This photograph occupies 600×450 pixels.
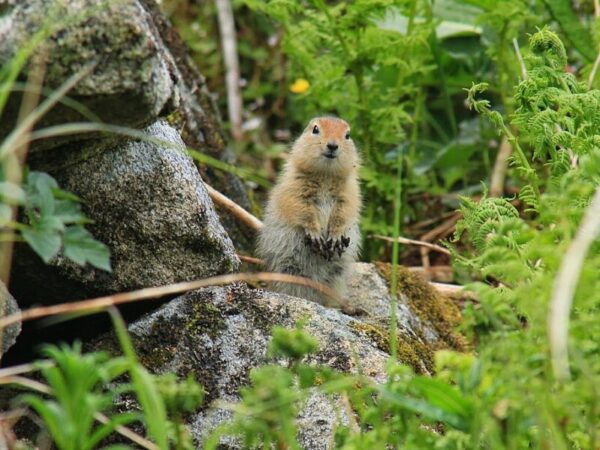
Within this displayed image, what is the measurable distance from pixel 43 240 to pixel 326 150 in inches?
131

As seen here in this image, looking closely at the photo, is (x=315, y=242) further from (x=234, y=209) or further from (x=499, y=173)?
(x=499, y=173)

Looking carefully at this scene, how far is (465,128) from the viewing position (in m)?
8.59

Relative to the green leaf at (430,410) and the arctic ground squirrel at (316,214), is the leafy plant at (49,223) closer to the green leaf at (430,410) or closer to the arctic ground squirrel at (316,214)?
the green leaf at (430,410)

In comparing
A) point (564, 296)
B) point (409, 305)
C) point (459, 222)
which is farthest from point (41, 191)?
point (409, 305)

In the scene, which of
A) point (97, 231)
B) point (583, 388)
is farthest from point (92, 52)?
point (583, 388)

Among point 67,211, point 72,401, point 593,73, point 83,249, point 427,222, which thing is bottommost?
point 427,222

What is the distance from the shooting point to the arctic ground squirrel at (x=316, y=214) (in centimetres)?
597

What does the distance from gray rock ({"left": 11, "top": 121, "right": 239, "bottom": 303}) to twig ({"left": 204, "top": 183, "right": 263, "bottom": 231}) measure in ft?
3.99

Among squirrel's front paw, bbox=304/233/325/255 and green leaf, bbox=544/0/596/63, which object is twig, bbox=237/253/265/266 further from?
green leaf, bbox=544/0/596/63

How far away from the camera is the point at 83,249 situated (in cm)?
320

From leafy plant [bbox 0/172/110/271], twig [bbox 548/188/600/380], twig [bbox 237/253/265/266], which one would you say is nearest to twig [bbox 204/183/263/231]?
twig [bbox 237/253/265/266]

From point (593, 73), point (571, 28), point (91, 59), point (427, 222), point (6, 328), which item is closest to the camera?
point (91, 59)

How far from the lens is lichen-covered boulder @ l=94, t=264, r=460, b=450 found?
4098mm

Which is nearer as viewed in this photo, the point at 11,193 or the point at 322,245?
the point at 11,193
